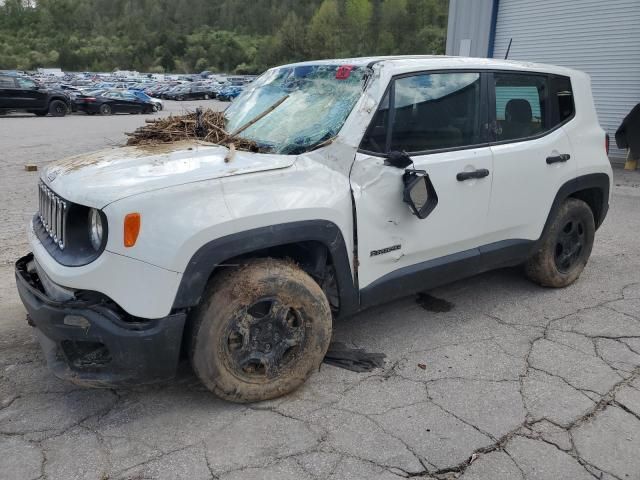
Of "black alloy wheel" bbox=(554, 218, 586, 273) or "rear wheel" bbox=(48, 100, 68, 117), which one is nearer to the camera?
"black alloy wheel" bbox=(554, 218, 586, 273)

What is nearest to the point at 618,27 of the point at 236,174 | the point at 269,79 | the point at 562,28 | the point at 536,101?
the point at 562,28

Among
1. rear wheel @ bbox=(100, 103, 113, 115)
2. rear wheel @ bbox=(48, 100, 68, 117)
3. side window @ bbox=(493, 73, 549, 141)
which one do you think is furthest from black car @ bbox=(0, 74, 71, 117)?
side window @ bbox=(493, 73, 549, 141)

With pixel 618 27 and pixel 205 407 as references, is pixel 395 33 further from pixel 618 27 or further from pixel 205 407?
pixel 205 407

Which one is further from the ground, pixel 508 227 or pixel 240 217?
pixel 240 217

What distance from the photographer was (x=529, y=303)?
14.1ft

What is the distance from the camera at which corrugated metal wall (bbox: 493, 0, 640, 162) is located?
11.5 metres

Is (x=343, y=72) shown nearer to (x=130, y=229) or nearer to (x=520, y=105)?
(x=520, y=105)

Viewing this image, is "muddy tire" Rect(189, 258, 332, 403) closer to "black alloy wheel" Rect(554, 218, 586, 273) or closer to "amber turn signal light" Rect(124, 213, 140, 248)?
"amber turn signal light" Rect(124, 213, 140, 248)

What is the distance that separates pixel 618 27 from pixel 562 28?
1.25m

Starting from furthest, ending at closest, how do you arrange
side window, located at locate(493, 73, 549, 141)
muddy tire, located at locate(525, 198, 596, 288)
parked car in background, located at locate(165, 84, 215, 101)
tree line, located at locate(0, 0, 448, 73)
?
tree line, located at locate(0, 0, 448, 73) < parked car in background, located at locate(165, 84, 215, 101) < muddy tire, located at locate(525, 198, 596, 288) < side window, located at locate(493, 73, 549, 141)

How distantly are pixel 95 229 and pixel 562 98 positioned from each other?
3.55m

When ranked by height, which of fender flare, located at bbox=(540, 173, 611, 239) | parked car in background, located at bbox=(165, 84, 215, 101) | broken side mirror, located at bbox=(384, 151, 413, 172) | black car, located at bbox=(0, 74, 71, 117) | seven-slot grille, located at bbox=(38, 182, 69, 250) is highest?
broken side mirror, located at bbox=(384, 151, 413, 172)

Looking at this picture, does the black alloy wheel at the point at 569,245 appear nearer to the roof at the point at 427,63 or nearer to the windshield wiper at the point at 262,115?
the roof at the point at 427,63

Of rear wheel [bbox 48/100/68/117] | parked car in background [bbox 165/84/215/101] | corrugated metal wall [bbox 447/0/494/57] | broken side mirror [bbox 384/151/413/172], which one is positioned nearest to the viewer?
broken side mirror [bbox 384/151/413/172]
